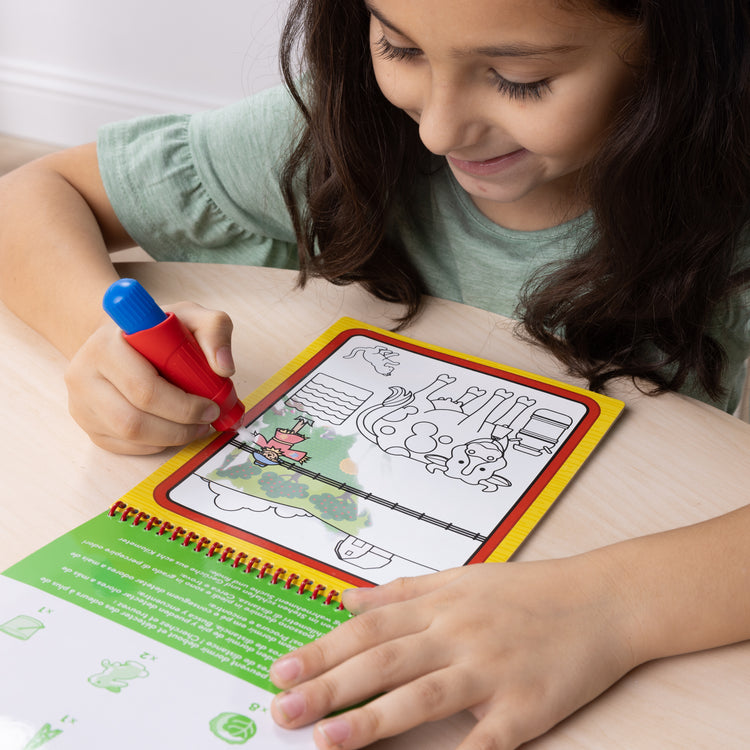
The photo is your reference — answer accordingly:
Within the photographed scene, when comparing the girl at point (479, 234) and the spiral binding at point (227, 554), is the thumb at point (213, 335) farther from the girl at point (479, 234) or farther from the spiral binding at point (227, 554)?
the spiral binding at point (227, 554)

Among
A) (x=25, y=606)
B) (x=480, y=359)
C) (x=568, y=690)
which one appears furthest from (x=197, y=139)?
(x=568, y=690)

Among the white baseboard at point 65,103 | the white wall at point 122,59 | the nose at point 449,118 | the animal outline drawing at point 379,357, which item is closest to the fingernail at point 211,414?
the animal outline drawing at point 379,357

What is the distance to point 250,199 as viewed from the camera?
2.74 ft

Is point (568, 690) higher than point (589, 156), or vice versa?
point (589, 156)

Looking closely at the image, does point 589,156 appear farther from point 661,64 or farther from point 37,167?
point 37,167

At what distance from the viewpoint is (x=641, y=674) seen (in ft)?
1.47

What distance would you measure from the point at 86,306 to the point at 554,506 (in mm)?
383

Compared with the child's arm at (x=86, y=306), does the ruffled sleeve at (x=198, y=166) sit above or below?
above

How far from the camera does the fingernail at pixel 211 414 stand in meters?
0.57

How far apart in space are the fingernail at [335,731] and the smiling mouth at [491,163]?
1.35 feet

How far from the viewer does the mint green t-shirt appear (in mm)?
818

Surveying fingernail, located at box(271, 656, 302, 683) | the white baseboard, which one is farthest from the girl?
the white baseboard

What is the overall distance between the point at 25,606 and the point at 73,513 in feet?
0.25

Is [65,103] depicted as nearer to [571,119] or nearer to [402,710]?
[571,119]
